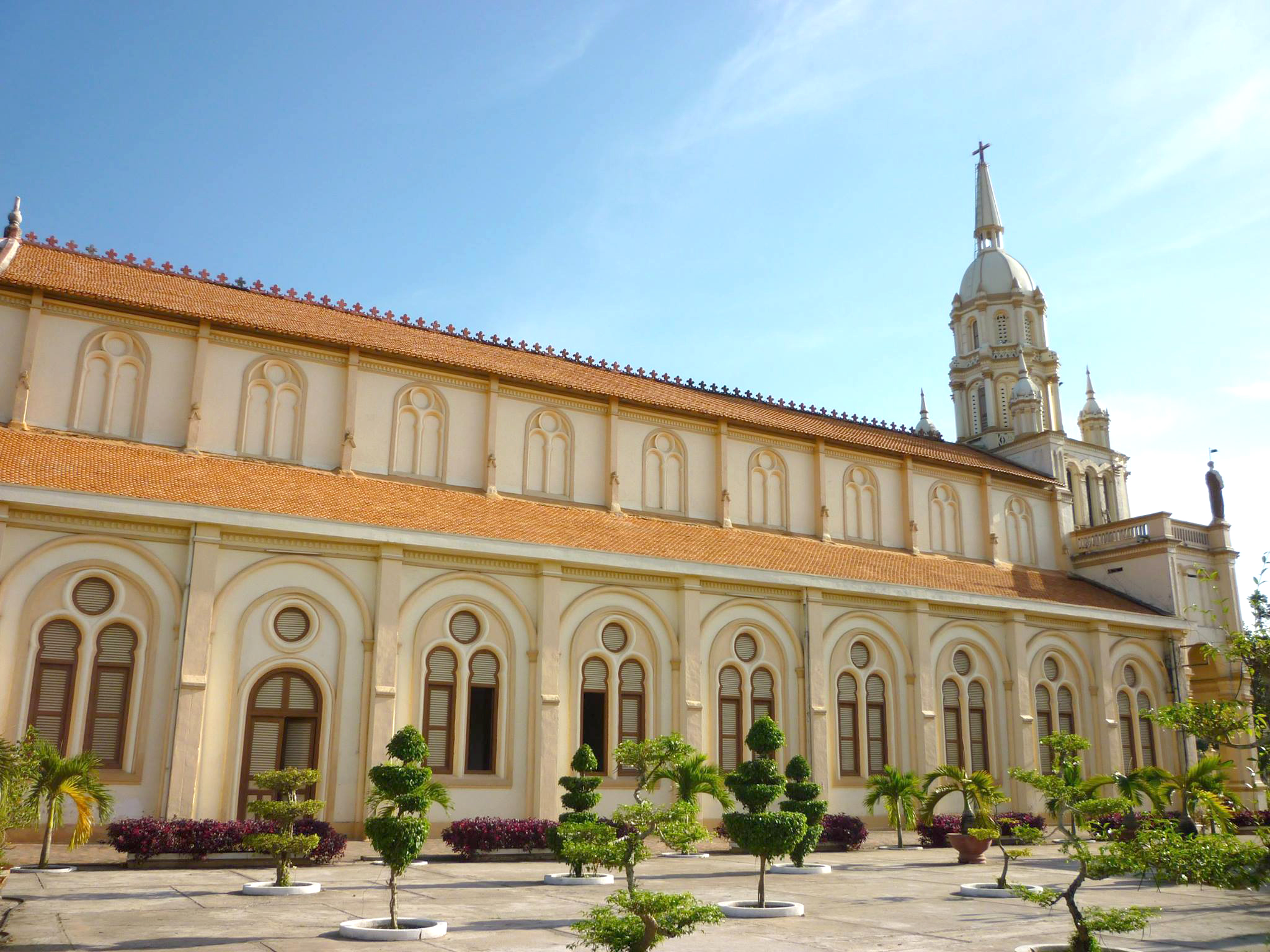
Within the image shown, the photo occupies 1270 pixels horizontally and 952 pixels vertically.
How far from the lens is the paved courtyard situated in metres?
11.8

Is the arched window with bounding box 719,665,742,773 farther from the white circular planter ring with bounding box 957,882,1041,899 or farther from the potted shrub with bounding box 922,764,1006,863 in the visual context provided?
the white circular planter ring with bounding box 957,882,1041,899

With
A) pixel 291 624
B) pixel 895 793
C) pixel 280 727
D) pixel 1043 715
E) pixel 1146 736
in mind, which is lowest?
pixel 895 793

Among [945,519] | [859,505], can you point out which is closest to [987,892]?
[859,505]

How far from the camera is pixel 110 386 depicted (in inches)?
935

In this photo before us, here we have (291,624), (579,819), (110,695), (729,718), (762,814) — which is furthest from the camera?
(729,718)

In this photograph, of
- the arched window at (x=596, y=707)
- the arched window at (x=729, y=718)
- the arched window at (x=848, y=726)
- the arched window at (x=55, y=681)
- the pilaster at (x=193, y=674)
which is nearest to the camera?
the arched window at (x=55, y=681)

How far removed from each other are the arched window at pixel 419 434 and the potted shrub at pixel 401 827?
11.1 meters

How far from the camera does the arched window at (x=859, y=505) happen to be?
1321 inches

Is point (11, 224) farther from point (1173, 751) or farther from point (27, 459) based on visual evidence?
point (1173, 751)

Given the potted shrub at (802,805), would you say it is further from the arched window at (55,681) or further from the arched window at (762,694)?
the arched window at (55,681)

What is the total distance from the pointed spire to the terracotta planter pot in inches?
1208

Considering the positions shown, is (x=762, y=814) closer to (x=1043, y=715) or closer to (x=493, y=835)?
(x=493, y=835)

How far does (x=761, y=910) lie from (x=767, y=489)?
1870cm

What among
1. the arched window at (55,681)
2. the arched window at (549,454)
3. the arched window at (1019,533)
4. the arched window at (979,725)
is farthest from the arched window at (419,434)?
the arched window at (1019,533)
